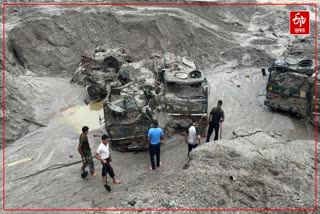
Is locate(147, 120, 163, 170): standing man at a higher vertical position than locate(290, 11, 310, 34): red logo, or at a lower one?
lower

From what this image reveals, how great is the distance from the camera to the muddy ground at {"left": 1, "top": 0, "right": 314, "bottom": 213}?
7422mm

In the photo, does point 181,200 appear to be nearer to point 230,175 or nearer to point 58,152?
point 230,175

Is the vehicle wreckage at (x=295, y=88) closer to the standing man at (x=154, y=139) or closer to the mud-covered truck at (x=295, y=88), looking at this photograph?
the mud-covered truck at (x=295, y=88)

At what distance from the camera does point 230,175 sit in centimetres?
743

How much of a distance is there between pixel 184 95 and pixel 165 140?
71.2 inches

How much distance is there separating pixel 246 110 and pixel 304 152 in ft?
16.4

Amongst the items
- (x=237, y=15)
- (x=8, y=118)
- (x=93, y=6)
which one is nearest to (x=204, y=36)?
(x=237, y=15)

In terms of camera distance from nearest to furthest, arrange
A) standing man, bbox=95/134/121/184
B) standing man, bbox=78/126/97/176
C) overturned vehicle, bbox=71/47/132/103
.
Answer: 1. standing man, bbox=95/134/121/184
2. standing man, bbox=78/126/97/176
3. overturned vehicle, bbox=71/47/132/103

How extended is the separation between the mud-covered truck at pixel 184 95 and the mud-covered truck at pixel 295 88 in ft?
9.17

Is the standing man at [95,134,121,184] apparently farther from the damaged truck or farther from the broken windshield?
the damaged truck

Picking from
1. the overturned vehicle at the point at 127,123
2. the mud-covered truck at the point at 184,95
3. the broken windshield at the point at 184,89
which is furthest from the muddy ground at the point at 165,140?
the broken windshield at the point at 184,89

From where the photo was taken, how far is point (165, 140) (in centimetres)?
1094

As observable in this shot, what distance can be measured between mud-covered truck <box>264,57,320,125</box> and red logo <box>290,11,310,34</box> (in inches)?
414

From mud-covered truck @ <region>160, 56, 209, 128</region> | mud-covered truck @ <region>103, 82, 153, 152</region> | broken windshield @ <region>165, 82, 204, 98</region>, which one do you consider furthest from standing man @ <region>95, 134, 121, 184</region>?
broken windshield @ <region>165, 82, 204, 98</region>
